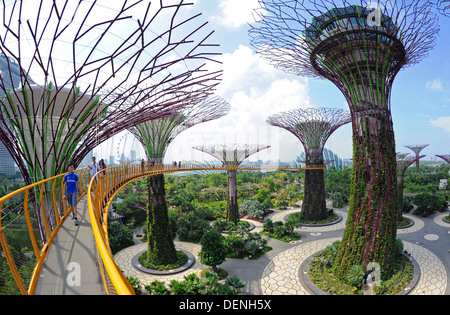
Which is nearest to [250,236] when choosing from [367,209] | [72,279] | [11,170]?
[367,209]

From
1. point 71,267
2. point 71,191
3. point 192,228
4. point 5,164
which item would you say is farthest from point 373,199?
point 5,164

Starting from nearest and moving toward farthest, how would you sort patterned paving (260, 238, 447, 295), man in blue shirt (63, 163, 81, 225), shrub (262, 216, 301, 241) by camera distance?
1. man in blue shirt (63, 163, 81, 225)
2. patterned paving (260, 238, 447, 295)
3. shrub (262, 216, 301, 241)

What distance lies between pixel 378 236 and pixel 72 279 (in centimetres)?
974

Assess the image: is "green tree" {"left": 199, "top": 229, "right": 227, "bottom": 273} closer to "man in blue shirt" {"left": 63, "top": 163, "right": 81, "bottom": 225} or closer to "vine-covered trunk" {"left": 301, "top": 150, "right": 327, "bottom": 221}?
"man in blue shirt" {"left": 63, "top": 163, "right": 81, "bottom": 225}

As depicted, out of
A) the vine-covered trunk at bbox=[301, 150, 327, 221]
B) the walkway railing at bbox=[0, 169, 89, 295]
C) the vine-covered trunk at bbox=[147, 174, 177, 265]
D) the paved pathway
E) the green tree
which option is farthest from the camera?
the vine-covered trunk at bbox=[301, 150, 327, 221]

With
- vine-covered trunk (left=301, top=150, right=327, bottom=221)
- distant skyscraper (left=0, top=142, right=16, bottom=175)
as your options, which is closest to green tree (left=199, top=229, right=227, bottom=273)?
vine-covered trunk (left=301, top=150, right=327, bottom=221)

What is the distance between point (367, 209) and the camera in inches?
352

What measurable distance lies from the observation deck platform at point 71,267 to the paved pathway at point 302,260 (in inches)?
294

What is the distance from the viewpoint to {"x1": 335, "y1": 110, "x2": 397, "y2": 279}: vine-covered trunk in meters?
8.80

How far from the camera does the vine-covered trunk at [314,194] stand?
1789 cm

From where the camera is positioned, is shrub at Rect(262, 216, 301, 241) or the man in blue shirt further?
shrub at Rect(262, 216, 301, 241)

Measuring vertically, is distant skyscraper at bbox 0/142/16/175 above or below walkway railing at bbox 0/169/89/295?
above

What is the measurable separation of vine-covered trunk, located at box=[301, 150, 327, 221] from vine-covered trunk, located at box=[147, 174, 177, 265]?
426 inches

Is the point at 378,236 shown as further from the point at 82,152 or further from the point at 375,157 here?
the point at 82,152
